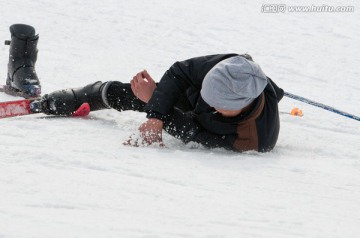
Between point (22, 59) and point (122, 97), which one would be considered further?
point (22, 59)

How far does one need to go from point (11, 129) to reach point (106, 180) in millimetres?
1044

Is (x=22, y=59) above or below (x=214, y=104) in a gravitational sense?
below

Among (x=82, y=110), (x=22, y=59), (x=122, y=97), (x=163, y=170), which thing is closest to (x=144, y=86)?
(x=122, y=97)

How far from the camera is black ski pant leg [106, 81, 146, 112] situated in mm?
3490

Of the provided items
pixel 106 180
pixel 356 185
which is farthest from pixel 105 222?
pixel 356 185

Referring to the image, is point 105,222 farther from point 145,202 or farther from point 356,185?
point 356,185

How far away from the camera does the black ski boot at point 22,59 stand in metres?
4.07

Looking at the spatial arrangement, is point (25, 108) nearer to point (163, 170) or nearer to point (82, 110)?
point (82, 110)

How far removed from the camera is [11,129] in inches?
118

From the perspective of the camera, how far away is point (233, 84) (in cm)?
270

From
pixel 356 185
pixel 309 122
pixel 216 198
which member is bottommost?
pixel 309 122

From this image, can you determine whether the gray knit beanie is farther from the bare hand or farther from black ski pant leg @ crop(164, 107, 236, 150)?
the bare hand

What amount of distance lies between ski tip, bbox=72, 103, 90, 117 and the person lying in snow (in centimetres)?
40

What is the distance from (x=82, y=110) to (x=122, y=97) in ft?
0.96
